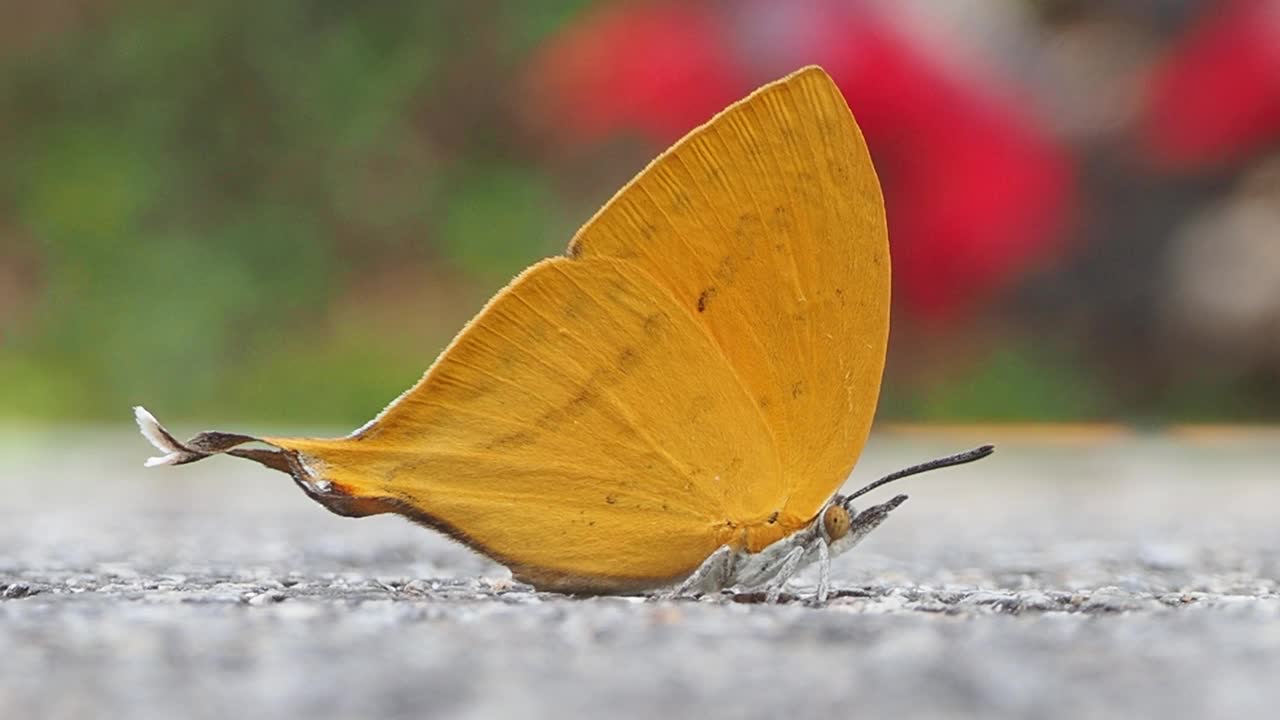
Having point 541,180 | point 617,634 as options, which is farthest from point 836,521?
point 541,180

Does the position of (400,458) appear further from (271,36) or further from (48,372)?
(271,36)

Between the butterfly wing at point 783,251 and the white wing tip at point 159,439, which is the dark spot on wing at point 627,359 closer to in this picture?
the butterfly wing at point 783,251

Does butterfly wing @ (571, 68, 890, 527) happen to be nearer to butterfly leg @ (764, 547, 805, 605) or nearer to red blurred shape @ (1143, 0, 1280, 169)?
butterfly leg @ (764, 547, 805, 605)

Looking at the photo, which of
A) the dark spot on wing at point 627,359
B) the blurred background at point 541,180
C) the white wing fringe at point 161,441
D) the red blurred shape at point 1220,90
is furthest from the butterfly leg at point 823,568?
the red blurred shape at point 1220,90

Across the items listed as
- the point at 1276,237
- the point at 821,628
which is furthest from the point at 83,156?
the point at 821,628

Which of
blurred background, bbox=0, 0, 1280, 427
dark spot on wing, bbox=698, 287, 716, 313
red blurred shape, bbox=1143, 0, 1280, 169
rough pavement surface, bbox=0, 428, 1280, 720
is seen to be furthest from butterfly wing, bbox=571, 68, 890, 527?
red blurred shape, bbox=1143, 0, 1280, 169

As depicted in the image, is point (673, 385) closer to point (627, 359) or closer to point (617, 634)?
point (627, 359)
